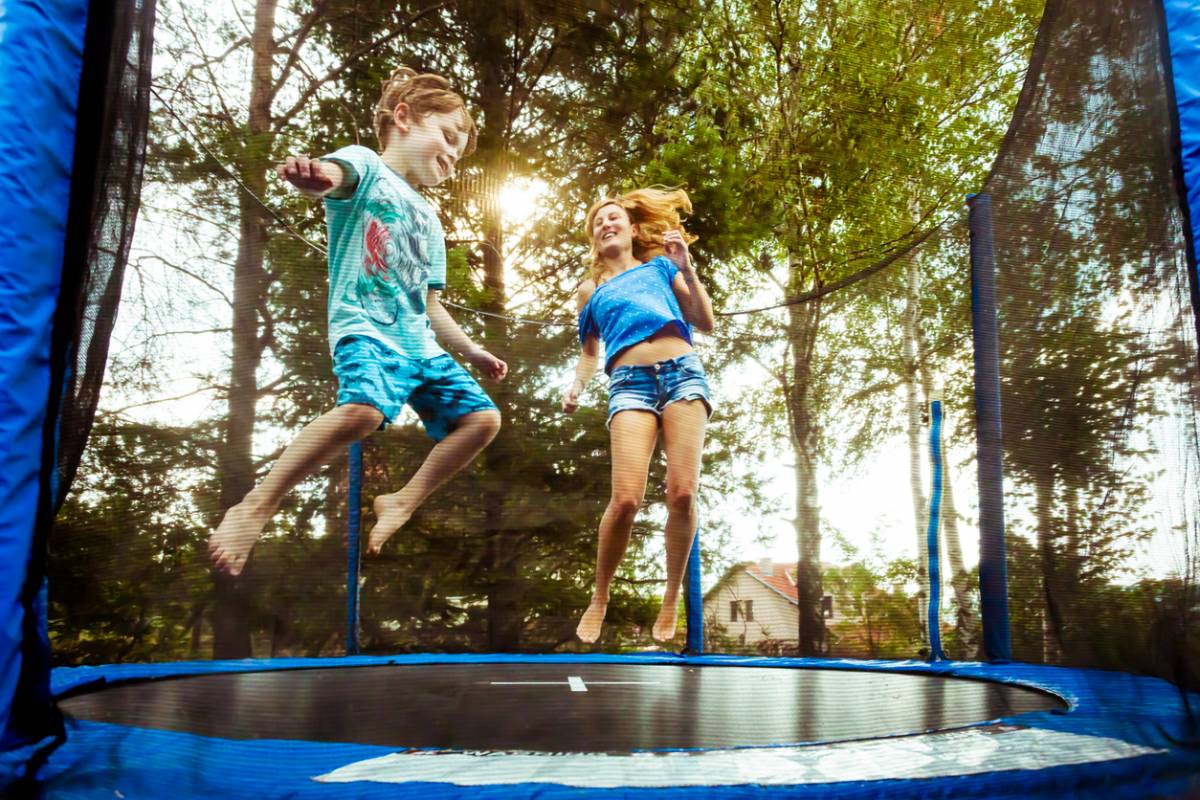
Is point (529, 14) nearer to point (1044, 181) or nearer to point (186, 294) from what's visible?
point (186, 294)

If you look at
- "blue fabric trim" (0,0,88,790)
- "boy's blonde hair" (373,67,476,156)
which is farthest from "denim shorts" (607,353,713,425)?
"blue fabric trim" (0,0,88,790)

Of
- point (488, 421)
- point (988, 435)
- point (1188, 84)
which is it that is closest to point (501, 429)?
A: point (488, 421)

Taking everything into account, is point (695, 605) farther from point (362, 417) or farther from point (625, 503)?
point (362, 417)

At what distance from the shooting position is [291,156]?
1.41 m

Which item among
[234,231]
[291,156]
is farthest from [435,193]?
[234,231]

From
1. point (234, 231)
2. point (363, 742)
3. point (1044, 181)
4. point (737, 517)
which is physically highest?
point (1044, 181)

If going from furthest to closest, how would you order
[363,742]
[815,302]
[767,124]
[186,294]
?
[815,302], [767,124], [186,294], [363,742]

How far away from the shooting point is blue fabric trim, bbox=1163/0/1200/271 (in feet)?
3.80

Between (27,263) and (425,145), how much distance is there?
0.79 m

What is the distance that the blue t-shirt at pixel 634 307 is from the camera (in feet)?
6.10

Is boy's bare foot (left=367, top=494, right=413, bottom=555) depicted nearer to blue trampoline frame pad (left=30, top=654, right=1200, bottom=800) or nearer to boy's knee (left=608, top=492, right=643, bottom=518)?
boy's knee (left=608, top=492, right=643, bottom=518)

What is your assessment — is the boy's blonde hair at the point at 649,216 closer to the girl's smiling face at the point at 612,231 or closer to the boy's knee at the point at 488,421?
the girl's smiling face at the point at 612,231

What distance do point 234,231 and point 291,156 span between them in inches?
6.8

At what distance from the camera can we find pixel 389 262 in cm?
A: 156
